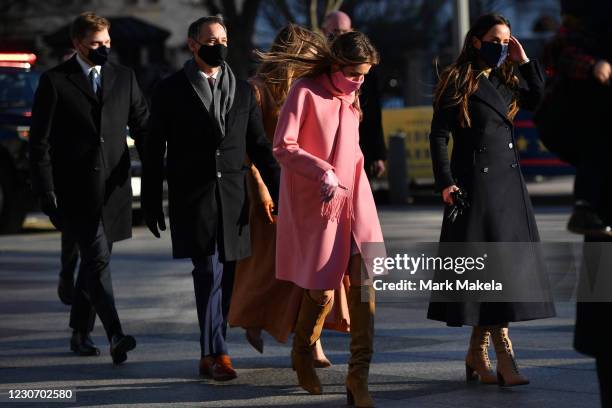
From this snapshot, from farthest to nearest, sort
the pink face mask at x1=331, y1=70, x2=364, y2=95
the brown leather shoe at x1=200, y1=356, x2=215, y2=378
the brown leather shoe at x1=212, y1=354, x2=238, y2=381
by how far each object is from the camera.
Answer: the brown leather shoe at x1=200, y1=356, x2=215, y2=378, the brown leather shoe at x1=212, y1=354, x2=238, y2=381, the pink face mask at x1=331, y1=70, x2=364, y2=95

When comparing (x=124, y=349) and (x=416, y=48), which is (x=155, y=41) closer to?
(x=416, y=48)

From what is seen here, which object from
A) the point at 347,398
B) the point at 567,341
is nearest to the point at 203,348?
the point at 347,398

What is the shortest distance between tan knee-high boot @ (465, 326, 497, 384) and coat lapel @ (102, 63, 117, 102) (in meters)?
2.41

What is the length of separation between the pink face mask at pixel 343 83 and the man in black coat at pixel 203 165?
100cm

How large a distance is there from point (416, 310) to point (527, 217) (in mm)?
2888

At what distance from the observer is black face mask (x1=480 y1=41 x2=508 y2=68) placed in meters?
7.12

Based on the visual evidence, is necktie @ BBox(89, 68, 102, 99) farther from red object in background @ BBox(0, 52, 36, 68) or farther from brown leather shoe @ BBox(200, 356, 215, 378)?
red object in background @ BBox(0, 52, 36, 68)

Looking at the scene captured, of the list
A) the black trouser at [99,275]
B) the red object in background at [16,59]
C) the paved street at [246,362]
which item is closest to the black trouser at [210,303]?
the paved street at [246,362]

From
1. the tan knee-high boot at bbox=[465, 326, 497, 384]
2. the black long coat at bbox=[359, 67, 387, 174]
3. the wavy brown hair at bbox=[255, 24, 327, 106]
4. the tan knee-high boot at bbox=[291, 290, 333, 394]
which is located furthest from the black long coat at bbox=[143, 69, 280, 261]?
the black long coat at bbox=[359, 67, 387, 174]

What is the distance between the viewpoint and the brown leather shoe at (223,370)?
733cm

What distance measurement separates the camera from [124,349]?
7.79 metres

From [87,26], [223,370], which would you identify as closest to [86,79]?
[87,26]

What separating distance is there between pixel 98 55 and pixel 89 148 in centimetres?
50

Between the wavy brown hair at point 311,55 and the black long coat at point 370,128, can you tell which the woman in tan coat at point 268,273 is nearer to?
the wavy brown hair at point 311,55
